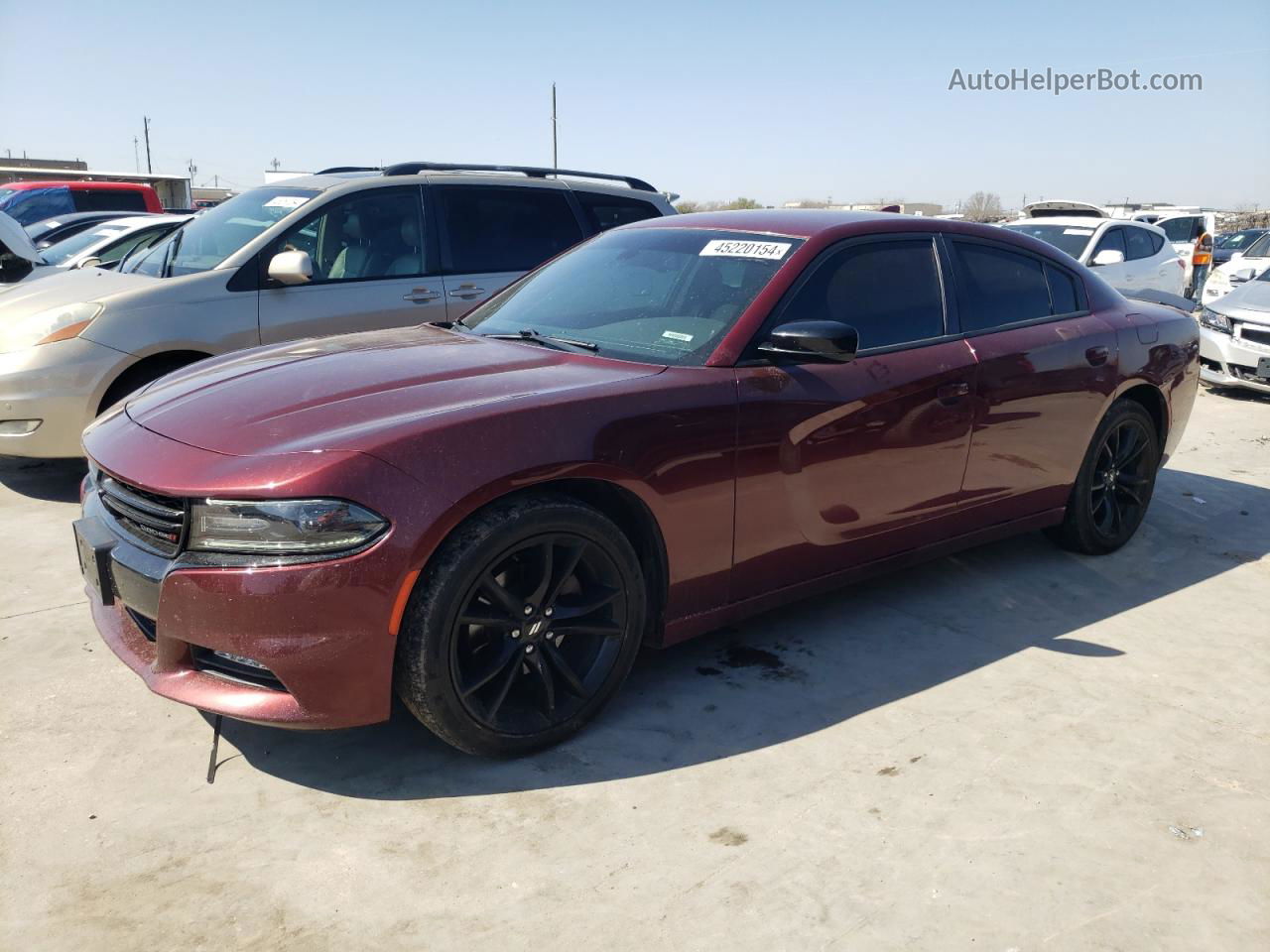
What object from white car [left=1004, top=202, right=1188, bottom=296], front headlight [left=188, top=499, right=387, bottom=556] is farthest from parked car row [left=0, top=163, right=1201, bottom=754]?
white car [left=1004, top=202, right=1188, bottom=296]

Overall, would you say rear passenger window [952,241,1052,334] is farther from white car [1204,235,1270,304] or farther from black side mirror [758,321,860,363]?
white car [1204,235,1270,304]

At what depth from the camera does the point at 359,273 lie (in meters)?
5.96

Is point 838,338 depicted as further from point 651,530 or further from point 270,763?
point 270,763

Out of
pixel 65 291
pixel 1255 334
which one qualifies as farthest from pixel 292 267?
pixel 1255 334

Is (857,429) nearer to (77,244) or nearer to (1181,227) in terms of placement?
(77,244)

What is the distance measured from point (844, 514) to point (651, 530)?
856 mm

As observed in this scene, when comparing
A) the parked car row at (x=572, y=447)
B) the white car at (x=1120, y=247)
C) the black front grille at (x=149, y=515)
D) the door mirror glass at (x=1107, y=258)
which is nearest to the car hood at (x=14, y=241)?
the parked car row at (x=572, y=447)

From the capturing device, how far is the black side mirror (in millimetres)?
3352

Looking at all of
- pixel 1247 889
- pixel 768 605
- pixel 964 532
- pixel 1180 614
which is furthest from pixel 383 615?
pixel 1180 614

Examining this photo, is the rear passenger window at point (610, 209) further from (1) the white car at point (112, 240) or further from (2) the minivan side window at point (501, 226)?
(1) the white car at point (112, 240)

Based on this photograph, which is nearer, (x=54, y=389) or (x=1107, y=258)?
(x=54, y=389)

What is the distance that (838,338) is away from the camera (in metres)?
3.36

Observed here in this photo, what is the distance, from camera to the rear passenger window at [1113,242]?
11461mm

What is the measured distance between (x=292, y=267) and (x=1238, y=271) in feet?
42.2
